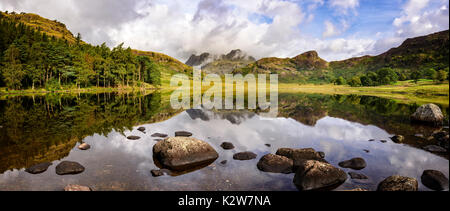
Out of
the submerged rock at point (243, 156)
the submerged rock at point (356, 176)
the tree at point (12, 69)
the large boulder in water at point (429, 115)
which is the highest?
the tree at point (12, 69)

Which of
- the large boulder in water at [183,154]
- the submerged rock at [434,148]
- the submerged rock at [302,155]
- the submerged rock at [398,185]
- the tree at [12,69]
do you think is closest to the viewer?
the submerged rock at [398,185]

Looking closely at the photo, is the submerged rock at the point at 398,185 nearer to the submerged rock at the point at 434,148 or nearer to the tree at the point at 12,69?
the submerged rock at the point at 434,148

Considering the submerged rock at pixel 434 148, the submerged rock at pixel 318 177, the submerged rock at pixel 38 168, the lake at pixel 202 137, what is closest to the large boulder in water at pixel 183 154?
the lake at pixel 202 137

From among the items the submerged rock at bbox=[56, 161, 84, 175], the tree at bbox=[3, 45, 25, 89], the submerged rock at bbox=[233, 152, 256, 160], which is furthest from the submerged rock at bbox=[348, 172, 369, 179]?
the tree at bbox=[3, 45, 25, 89]

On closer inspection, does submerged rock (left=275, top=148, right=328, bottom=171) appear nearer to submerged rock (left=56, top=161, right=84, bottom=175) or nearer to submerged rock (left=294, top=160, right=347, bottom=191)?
submerged rock (left=294, top=160, right=347, bottom=191)

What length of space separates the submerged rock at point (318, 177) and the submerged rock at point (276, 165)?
1233mm

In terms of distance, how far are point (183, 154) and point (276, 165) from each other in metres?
6.02

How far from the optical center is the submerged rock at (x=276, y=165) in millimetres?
13008

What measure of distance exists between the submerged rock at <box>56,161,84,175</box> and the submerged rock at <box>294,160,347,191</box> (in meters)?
12.4

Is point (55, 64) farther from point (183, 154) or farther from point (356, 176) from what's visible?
point (356, 176)

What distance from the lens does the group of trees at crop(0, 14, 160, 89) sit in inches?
2827

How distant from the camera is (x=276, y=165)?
1334cm
